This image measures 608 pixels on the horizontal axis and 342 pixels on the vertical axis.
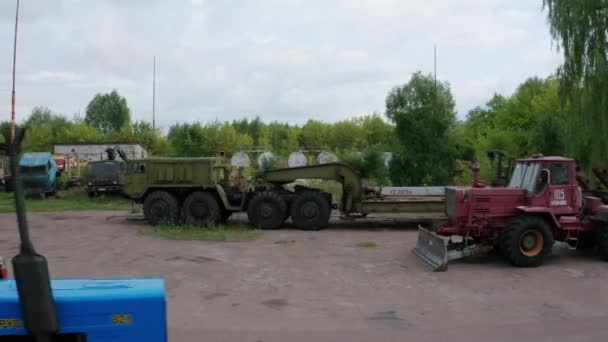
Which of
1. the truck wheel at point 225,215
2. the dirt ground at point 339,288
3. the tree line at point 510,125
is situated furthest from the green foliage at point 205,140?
the dirt ground at point 339,288

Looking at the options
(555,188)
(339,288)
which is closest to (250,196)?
(339,288)

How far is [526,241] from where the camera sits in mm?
12039

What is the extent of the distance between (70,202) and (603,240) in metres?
20.5

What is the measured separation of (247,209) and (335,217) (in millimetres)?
3677

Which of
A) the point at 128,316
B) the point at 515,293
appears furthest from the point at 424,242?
the point at 128,316

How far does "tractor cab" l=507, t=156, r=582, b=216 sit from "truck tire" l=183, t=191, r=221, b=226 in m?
9.08

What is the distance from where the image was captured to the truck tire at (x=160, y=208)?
59.6ft

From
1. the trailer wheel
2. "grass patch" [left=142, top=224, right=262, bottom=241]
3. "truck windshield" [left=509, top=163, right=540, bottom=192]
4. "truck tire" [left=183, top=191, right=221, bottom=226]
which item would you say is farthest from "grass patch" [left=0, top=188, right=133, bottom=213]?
the trailer wheel

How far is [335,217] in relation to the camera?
2069 cm

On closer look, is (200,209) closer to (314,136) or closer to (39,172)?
(39,172)

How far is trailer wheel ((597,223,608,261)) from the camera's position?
12.4 meters

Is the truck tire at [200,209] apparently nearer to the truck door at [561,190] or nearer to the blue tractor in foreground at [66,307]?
the truck door at [561,190]

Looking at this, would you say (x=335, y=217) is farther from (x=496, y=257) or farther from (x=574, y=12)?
(x=574, y=12)

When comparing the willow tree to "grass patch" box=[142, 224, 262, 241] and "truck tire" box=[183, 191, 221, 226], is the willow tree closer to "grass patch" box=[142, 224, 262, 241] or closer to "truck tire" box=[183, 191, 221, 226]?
"grass patch" box=[142, 224, 262, 241]
